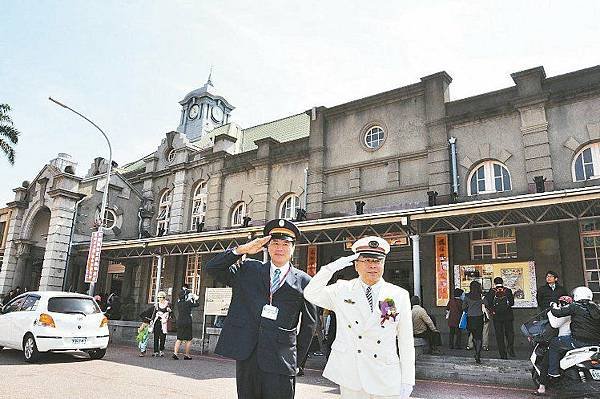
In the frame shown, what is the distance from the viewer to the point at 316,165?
58.7ft

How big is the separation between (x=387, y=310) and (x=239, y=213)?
58.6ft

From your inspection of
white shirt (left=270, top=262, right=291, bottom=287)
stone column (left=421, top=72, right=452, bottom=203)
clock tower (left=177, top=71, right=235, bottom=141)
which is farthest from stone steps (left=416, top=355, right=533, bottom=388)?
clock tower (left=177, top=71, right=235, bottom=141)

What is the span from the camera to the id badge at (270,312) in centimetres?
347

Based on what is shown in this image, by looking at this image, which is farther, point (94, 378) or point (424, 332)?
point (424, 332)

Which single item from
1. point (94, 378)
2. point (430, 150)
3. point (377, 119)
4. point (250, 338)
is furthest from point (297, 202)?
point (250, 338)

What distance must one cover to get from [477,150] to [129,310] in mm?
17744

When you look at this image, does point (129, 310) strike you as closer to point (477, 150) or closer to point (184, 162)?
point (184, 162)

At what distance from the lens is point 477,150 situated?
14430 mm

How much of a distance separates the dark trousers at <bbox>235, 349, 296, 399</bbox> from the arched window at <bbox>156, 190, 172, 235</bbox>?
20802 millimetres

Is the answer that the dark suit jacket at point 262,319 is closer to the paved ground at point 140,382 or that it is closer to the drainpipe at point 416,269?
the paved ground at point 140,382

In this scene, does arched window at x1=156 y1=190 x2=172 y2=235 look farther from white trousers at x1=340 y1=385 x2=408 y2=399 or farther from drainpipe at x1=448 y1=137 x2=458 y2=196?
white trousers at x1=340 y1=385 x2=408 y2=399

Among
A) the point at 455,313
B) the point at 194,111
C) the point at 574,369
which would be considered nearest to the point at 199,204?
the point at 455,313

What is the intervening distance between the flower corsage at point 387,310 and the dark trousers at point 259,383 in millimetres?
860

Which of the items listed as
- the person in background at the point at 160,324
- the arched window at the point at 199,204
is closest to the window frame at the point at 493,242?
the person in background at the point at 160,324
